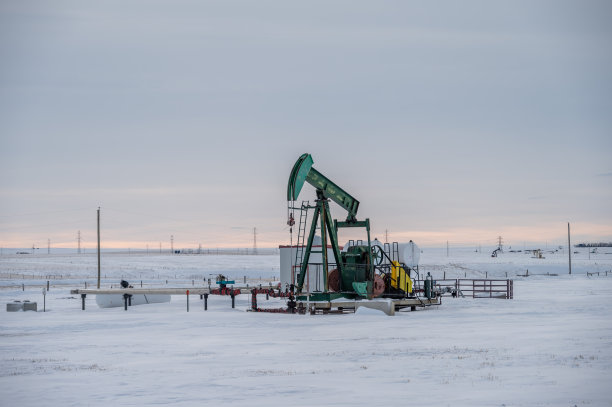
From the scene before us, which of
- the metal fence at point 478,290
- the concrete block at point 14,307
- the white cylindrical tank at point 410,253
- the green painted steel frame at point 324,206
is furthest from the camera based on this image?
the white cylindrical tank at point 410,253

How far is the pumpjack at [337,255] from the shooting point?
27.4 metres

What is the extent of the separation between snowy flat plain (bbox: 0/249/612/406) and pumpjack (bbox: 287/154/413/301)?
207 centimetres

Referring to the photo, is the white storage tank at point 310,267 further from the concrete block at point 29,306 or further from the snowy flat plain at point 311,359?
the concrete block at point 29,306

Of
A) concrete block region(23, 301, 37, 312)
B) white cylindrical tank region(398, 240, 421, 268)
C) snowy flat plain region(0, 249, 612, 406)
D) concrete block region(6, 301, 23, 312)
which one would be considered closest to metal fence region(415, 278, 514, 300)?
white cylindrical tank region(398, 240, 421, 268)

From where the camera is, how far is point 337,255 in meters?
28.4

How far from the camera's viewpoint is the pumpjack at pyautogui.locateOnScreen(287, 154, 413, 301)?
2744 centimetres

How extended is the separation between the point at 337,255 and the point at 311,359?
13.4 m

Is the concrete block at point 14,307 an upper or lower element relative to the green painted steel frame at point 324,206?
lower

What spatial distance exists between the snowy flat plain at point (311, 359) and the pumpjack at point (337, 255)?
6.80 feet

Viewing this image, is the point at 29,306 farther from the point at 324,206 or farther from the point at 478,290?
the point at 478,290

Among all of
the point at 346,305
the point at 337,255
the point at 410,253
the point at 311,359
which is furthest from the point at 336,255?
the point at 311,359

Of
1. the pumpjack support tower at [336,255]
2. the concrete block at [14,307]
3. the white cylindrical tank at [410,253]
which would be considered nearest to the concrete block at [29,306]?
the concrete block at [14,307]

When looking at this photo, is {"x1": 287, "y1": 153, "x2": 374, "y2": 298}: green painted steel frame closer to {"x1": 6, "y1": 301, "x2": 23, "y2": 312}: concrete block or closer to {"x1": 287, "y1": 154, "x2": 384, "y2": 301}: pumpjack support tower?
{"x1": 287, "y1": 154, "x2": 384, "y2": 301}: pumpjack support tower

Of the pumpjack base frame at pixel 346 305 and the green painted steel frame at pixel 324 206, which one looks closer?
the pumpjack base frame at pixel 346 305
